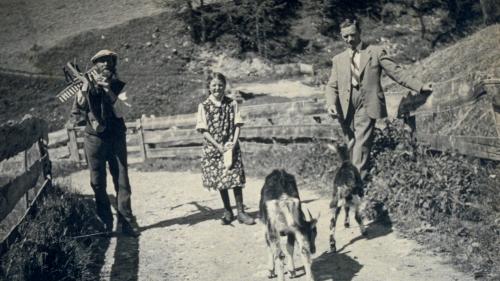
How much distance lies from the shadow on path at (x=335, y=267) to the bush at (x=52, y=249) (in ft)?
6.96

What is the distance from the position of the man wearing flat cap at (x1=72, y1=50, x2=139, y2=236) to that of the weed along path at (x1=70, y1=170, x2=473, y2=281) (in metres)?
0.44

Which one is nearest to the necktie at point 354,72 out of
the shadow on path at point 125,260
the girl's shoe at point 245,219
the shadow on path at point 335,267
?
the shadow on path at point 335,267

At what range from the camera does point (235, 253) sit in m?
5.65

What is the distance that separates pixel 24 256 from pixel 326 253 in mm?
2837

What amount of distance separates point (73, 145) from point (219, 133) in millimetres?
10561

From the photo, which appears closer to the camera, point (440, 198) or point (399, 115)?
point (440, 198)

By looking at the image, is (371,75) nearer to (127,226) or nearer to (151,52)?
(127,226)

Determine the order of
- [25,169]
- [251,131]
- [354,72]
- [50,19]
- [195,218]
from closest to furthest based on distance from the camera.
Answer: [354,72]
[25,169]
[195,218]
[251,131]
[50,19]

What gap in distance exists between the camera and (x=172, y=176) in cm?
1170

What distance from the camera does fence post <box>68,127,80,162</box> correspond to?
15952 millimetres

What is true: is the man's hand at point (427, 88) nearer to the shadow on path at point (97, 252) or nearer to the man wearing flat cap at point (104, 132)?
the man wearing flat cap at point (104, 132)

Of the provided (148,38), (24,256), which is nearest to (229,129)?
(24,256)

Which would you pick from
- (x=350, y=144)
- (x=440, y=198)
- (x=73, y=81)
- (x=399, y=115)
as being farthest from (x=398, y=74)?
(x=73, y=81)

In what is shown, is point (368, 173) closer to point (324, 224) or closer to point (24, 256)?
point (324, 224)
